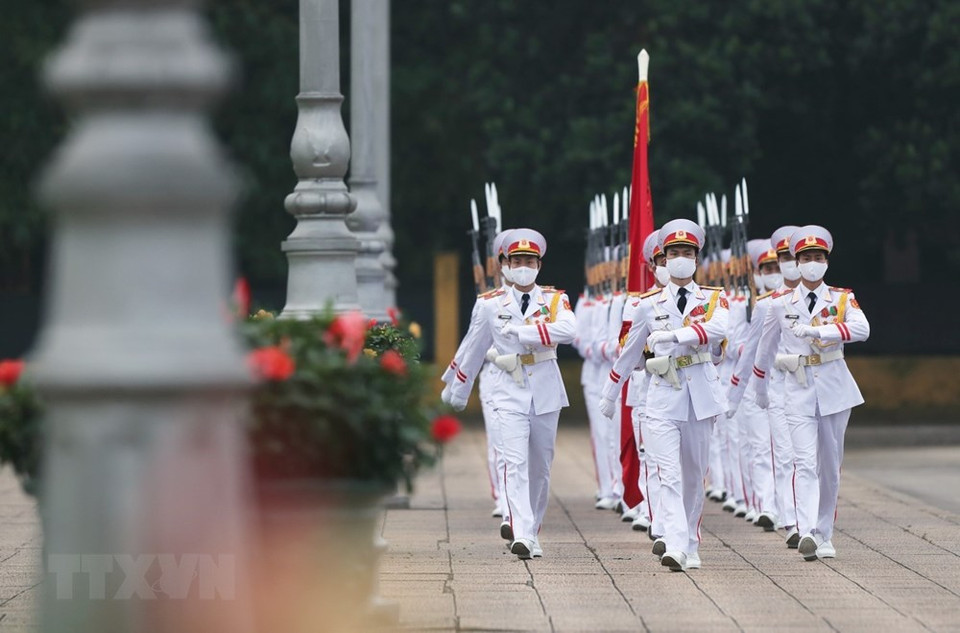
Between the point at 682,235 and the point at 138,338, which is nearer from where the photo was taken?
the point at 138,338

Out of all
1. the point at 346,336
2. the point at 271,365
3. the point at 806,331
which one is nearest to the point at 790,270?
the point at 806,331

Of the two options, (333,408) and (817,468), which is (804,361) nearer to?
(817,468)

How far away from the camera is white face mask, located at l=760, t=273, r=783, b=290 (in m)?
17.2

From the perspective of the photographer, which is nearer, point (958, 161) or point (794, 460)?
point (794, 460)

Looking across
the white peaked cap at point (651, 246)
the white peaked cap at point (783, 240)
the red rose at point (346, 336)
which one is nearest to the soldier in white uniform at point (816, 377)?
the white peaked cap at point (783, 240)

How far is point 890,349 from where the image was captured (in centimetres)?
3225

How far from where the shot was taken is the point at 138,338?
5.45 metres

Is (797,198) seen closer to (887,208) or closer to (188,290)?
(887,208)

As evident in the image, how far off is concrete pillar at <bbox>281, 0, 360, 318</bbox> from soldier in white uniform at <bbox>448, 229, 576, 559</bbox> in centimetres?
119

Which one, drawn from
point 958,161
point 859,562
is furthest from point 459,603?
point 958,161

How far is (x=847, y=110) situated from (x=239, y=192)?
25345 mm

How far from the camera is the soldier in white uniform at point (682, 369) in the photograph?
43.0 feet

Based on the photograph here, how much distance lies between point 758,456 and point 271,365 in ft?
31.7

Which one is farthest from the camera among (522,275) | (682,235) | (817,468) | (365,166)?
(365,166)
